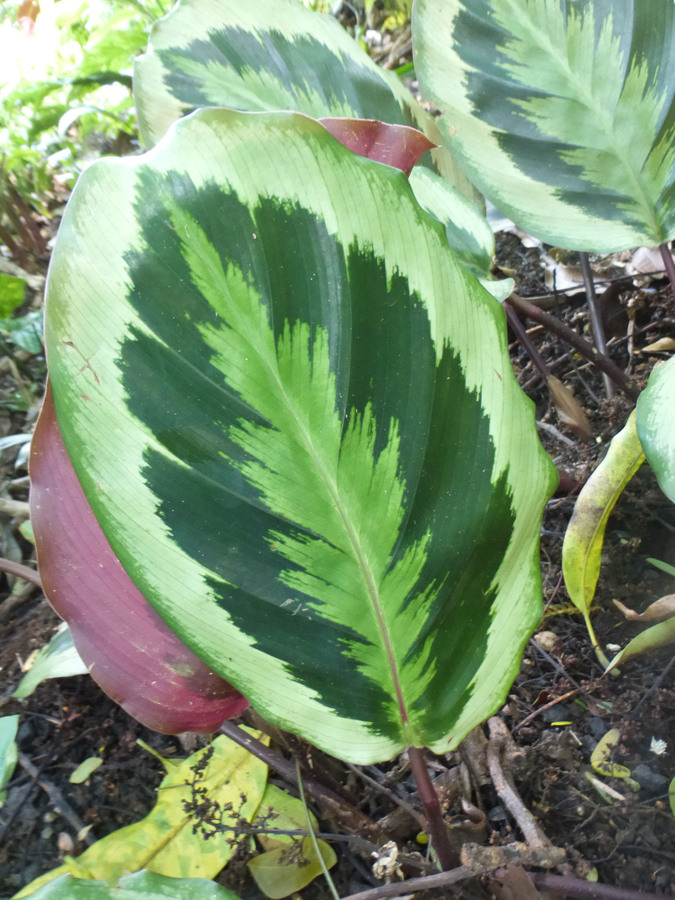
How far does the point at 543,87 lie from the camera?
2.46 feet

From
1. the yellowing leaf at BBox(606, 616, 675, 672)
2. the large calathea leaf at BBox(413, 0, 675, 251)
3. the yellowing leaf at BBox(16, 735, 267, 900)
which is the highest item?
the large calathea leaf at BBox(413, 0, 675, 251)

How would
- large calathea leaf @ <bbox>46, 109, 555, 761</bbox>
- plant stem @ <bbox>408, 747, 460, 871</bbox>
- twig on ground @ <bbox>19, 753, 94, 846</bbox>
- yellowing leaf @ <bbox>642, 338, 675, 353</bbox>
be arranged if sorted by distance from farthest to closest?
1. yellowing leaf @ <bbox>642, 338, 675, 353</bbox>
2. twig on ground @ <bbox>19, 753, 94, 846</bbox>
3. plant stem @ <bbox>408, 747, 460, 871</bbox>
4. large calathea leaf @ <bbox>46, 109, 555, 761</bbox>

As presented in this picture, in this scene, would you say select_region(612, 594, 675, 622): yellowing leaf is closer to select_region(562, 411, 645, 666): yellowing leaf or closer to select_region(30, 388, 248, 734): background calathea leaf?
select_region(562, 411, 645, 666): yellowing leaf

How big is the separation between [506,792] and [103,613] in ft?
1.34

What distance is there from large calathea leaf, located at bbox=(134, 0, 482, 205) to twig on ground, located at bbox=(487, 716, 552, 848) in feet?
2.49

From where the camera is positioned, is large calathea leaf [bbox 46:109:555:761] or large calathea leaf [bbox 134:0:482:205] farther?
large calathea leaf [bbox 134:0:482:205]

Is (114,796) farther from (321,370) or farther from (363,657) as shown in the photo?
(321,370)

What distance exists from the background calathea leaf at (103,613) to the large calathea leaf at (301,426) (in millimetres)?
105

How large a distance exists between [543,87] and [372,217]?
0.53 metres

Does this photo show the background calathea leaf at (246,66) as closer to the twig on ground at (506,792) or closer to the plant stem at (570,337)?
the plant stem at (570,337)

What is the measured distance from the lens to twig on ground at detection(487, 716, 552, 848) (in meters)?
0.53

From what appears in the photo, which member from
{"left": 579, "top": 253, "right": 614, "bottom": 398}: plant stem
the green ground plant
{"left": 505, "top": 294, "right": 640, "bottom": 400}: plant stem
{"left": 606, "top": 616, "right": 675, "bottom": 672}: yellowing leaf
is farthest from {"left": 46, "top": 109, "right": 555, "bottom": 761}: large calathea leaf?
{"left": 579, "top": 253, "right": 614, "bottom": 398}: plant stem

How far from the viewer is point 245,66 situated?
771 millimetres

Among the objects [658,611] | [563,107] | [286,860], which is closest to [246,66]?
[563,107]
